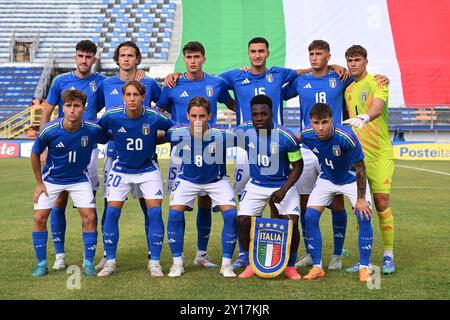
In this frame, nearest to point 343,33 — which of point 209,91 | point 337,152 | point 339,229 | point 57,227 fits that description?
point 209,91

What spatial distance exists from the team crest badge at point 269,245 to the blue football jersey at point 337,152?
2.08 ft

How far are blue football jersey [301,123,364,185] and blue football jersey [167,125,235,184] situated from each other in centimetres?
79

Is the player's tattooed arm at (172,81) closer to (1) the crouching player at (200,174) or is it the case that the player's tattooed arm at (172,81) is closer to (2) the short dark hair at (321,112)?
(1) the crouching player at (200,174)

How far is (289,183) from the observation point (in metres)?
5.54

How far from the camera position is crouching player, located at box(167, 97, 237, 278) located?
566cm

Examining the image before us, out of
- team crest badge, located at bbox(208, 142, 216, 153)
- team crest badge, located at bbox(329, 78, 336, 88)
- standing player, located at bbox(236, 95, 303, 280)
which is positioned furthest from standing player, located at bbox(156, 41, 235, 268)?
team crest badge, located at bbox(329, 78, 336, 88)

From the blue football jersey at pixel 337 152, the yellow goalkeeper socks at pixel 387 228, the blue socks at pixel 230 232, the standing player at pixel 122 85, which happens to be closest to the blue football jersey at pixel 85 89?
the standing player at pixel 122 85

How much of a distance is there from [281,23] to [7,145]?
16.8 meters

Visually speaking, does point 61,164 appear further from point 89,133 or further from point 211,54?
point 211,54

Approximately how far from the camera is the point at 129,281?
17.3 feet

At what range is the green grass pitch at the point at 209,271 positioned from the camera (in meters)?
4.83

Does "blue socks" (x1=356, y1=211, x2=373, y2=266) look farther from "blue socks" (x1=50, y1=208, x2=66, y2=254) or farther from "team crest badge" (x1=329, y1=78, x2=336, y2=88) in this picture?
"blue socks" (x1=50, y1=208, x2=66, y2=254)

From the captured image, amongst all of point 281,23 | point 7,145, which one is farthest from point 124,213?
point 281,23
